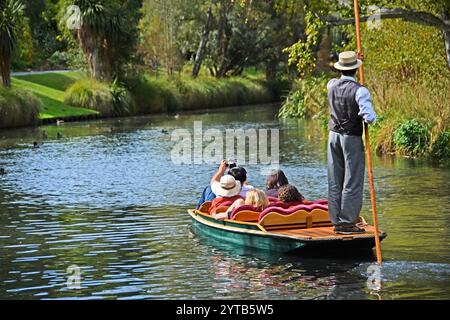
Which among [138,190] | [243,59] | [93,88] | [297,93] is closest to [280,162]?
[138,190]

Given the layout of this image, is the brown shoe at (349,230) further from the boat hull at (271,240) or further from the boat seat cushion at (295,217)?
the boat seat cushion at (295,217)

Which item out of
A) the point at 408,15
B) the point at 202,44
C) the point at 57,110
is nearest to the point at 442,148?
the point at 408,15

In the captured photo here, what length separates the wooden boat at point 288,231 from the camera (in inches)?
568

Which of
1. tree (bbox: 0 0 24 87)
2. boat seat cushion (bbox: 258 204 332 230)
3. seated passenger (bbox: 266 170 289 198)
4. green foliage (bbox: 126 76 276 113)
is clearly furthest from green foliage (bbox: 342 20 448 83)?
green foliage (bbox: 126 76 276 113)

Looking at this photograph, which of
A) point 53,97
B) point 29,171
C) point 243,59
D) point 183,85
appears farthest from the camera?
point 243,59

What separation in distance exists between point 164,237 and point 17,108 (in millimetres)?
28266

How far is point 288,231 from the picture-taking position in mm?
15164

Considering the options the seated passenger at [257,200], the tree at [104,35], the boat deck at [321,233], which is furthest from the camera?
the tree at [104,35]

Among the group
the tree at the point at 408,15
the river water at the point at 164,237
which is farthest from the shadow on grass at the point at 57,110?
the tree at the point at 408,15

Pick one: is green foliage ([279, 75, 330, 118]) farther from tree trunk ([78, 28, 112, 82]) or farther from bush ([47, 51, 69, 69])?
bush ([47, 51, 69, 69])

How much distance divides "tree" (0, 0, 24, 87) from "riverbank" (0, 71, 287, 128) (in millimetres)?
894

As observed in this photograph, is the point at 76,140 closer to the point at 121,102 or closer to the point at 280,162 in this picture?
the point at 280,162

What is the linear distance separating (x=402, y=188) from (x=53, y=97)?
33.3 m

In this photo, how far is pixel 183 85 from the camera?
62.1 metres
